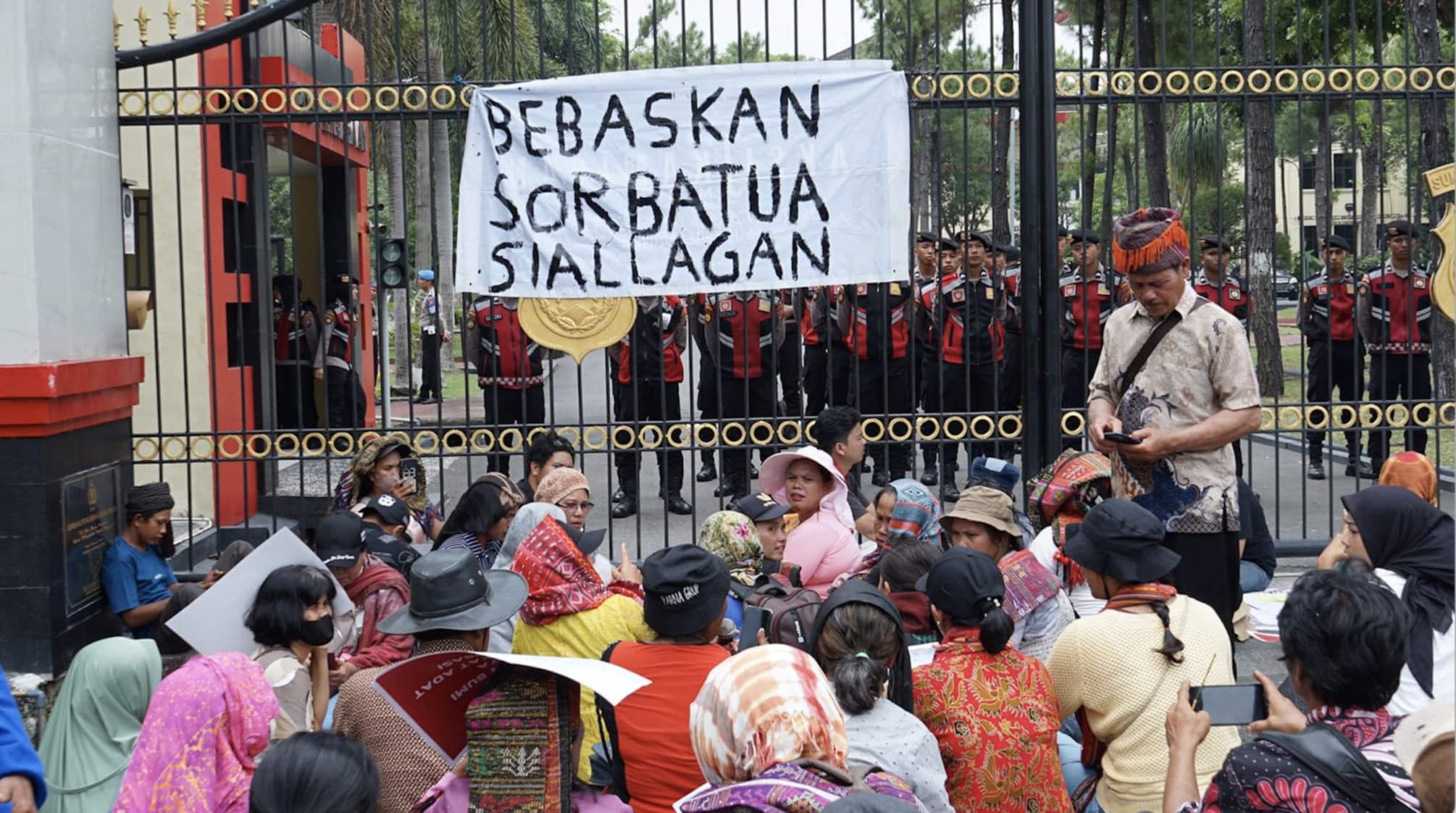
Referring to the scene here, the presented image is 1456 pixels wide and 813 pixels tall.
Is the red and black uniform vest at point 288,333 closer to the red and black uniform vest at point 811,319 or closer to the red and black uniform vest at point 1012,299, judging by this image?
the red and black uniform vest at point 811,319

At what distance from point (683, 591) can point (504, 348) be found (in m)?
7.34

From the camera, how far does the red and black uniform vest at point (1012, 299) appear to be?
40.1 ft

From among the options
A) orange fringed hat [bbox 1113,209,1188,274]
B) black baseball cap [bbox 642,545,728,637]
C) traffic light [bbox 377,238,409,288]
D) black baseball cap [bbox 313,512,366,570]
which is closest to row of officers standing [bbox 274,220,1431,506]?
traffic light [bbox 377,238,409,288]

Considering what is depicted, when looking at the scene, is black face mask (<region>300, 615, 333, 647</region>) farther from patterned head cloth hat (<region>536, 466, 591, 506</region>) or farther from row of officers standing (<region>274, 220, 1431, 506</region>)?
row of officers standing (<region>274, 220, 1431, 506</region>)

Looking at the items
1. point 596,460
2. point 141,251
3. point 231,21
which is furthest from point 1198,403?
point 596,460

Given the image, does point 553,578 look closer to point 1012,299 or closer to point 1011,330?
point 1011,330

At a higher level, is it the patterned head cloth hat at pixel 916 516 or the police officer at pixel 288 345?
the police officer at pixel 288 345

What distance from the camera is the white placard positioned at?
184 inches

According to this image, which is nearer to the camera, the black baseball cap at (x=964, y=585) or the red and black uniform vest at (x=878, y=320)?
the black baseball cap at (x=964, y=585)

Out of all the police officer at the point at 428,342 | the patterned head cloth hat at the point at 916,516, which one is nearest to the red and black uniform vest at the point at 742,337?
the police officer at the point at 428,342

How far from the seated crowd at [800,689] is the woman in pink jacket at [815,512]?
0.16m

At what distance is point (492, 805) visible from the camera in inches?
140

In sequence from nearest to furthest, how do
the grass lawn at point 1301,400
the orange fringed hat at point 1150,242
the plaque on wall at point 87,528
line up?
the orange fringed hat at point 1150,242 → the plaque on wall at point 87,528 → the grass lawn at point 1301,400

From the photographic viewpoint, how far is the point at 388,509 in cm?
653
